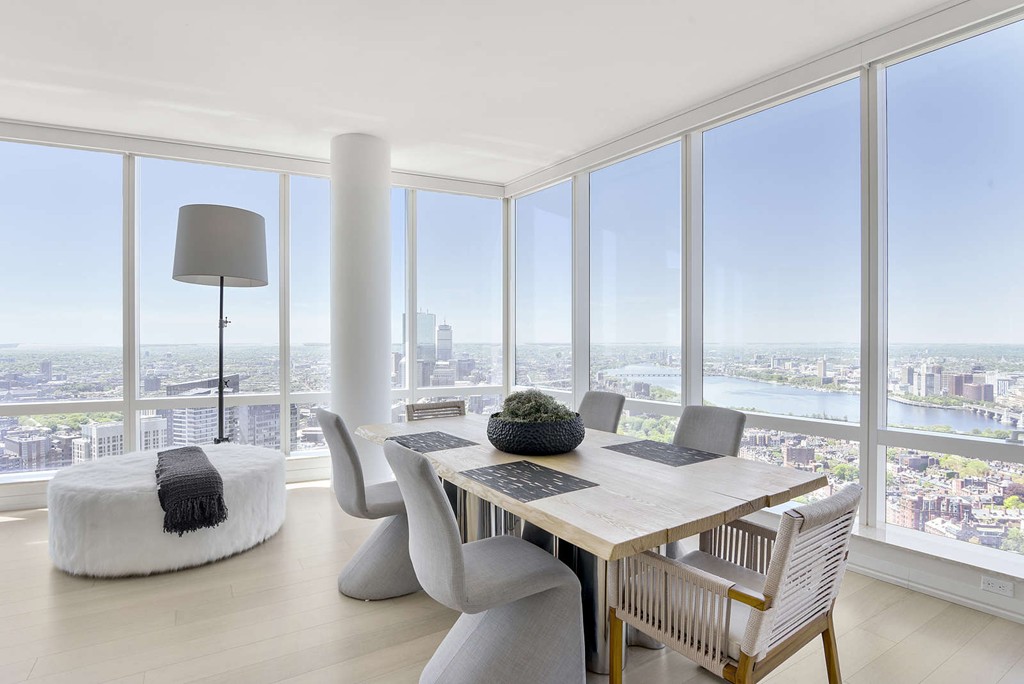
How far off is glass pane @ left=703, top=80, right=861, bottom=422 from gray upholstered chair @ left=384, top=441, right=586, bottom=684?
213 cm

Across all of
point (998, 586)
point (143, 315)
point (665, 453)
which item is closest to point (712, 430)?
point (665, 453)

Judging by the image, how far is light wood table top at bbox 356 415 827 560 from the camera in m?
1.45

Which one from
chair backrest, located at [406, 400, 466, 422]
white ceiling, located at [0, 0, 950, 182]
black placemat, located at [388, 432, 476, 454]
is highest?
white ceiling, located at [0, 0, 950, 182]

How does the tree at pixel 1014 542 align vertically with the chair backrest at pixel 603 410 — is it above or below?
below

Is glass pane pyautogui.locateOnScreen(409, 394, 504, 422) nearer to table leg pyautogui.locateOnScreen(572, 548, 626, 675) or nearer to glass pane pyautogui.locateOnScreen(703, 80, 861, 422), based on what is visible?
glass pane pyautogui.locateOnScreen(703, 80, 861, 422)

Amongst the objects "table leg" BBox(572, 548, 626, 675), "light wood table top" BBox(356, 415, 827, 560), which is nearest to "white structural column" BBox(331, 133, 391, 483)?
"light wood table top" BBox(356, 415, 827, 560)

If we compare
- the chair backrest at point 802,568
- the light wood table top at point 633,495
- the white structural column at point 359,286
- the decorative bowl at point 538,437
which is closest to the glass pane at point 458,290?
the white structural column at point 359,286

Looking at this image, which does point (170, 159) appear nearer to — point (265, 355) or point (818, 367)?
point (265, 355)

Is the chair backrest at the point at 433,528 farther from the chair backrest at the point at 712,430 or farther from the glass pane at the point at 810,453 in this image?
the glass pane at the point at 810,453

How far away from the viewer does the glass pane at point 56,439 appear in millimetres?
3975

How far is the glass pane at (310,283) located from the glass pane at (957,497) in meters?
4.17

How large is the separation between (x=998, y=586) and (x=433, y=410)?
2.88 meters

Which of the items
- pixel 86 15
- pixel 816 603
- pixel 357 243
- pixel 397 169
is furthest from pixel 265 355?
pixel 816 603

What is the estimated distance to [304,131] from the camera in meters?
4.14
